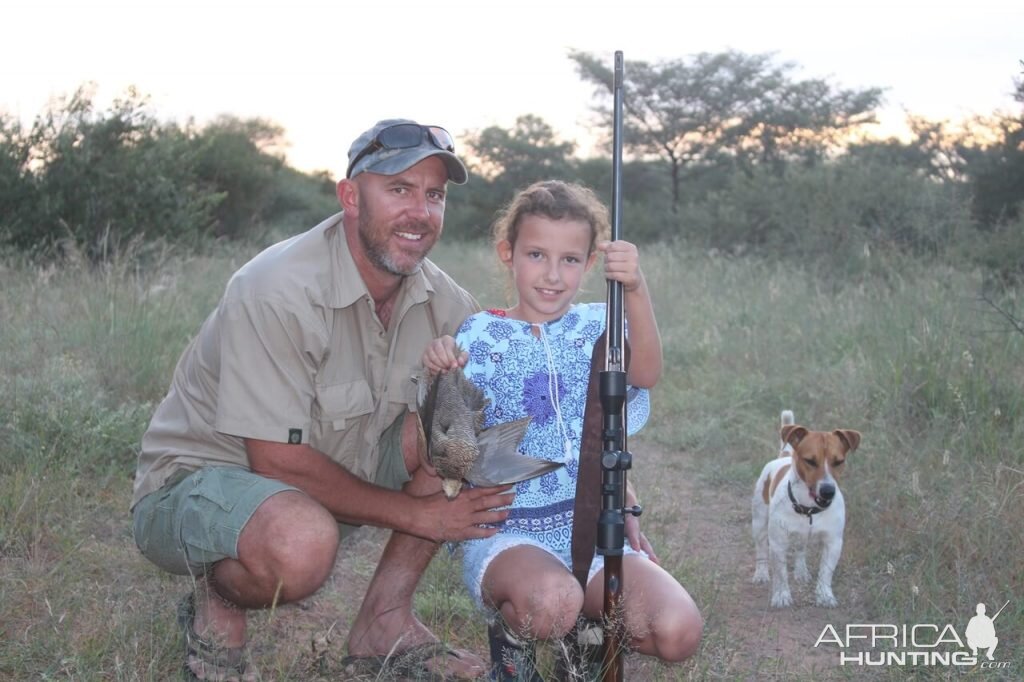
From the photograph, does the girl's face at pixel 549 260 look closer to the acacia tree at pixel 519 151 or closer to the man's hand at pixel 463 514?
the man's hand at pixel 463 514

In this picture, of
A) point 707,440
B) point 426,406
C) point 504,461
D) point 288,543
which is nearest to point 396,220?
point 426,406

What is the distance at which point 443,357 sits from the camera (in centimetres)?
311

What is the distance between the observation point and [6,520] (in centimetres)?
406

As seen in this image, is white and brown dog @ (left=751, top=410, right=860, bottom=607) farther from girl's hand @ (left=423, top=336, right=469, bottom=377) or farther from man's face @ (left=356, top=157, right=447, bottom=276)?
man's face @ (left=356, top=157, right=447, bottom=276)

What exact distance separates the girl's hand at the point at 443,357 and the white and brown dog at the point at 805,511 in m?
1.83

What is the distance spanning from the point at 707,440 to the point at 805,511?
75.5 inches

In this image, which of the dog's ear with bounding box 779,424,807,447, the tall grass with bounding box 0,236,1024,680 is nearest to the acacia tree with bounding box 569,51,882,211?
the tall grass with bounding box 0,236,1024,680

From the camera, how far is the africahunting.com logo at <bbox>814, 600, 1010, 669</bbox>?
3.36 meters

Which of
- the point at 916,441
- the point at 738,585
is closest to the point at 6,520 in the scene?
the point at 738,585

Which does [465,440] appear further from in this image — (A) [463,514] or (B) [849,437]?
(B) [849,437]

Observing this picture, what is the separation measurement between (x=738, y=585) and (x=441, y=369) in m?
2.00

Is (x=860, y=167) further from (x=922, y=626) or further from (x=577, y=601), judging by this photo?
(x=577, y=601)

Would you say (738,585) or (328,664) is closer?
(328,664)

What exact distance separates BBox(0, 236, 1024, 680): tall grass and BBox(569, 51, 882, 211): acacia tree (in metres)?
17.9
